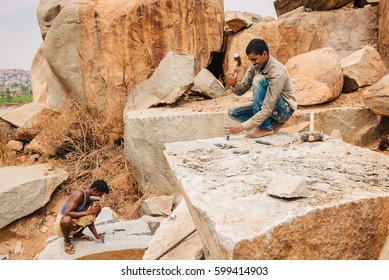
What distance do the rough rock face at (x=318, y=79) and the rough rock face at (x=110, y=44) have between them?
2247mm

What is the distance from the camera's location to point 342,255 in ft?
5.86

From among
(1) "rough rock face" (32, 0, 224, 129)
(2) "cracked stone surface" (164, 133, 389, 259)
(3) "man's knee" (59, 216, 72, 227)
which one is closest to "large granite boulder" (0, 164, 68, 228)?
(1) "rough rock face" (32, 0, 224, 129)

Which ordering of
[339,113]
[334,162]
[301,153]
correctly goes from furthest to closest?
1. [339,113]
2. [301,153]
3. [334,162]

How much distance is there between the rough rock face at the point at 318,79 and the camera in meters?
5.09

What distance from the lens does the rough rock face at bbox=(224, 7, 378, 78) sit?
6.52 meters

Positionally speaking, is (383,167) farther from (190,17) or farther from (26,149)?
(26,149)

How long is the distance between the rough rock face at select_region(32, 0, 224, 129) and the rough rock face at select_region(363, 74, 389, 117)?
3.25 metres

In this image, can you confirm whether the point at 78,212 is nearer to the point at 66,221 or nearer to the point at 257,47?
the point at 66,221

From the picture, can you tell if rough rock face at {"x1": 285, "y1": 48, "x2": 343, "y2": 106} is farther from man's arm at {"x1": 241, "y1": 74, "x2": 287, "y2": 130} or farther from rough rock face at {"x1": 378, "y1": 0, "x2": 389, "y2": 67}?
man's arm at {"x1": 241, "y1": 74, "x2": 287, "y2": 130}

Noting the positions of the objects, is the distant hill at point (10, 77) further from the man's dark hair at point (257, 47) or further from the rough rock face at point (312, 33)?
the rough rock face at point (312, 33)

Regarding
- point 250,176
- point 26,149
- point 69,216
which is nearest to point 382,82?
point 250,176

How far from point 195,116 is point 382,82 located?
7.54 ft

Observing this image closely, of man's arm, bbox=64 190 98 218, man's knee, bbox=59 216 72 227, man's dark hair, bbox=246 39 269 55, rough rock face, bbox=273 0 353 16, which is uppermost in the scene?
man's dark hair, bbox=246 39 269 55

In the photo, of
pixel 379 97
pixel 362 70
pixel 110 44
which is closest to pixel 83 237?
pixel 379 97
